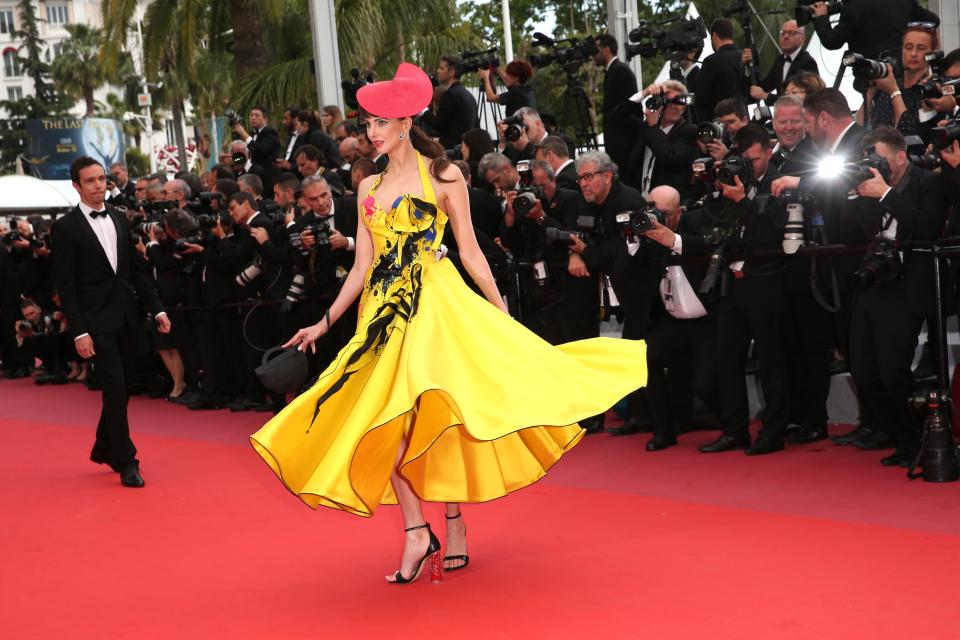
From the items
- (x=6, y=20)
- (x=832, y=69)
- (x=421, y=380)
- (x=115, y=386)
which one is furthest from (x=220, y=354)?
(x=6, y=20)

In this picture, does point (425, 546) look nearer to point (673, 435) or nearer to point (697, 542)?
point (697, 542)

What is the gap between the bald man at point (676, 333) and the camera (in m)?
7.77

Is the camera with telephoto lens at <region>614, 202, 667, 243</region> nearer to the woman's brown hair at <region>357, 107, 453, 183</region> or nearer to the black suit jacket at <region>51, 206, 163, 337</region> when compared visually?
the woman's brown hair at <region>357, 107, 453, 183</region>

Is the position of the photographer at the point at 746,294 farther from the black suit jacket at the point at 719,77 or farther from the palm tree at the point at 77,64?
the palm tree at the point at 77,64

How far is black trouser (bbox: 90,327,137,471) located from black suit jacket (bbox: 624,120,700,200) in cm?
372

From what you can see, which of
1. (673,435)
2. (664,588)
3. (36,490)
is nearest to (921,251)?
(673,435)

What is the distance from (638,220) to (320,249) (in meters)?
3.06

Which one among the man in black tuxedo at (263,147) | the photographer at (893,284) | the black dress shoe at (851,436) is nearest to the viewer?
the photographer at (893,284)

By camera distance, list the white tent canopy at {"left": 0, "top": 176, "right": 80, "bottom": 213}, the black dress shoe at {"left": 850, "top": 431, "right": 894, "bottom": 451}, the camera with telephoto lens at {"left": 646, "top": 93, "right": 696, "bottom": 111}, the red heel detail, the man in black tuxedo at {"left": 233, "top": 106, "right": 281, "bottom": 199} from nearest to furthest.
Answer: the red heel detail < the black dress shoe at {"left": 850, "top": 431, "right": 894, "bottom": 451} < the camera with telephoto lens at {"left": 646, "top": 93, "right": 696, "bottom": 111} < the man in black tuxedo at {"left": 233, "top": 106, "right": 281, "bottom": 199} < the white tent canopy at {"left": 0, "top": 176, "right": 80, "bottom": 213}

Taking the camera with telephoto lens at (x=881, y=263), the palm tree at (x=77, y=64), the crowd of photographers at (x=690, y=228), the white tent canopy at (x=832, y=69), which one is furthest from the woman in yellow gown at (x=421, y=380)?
the palm tree at (x=77, y=64)

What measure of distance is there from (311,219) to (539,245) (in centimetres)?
194

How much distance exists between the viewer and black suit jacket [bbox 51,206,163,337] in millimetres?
7602

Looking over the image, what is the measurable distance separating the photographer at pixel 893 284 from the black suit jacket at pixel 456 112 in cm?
490

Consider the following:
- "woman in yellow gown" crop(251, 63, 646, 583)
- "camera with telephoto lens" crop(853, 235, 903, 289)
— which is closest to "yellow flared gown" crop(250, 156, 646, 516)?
"woman in yellow gown" crop(251, 63, 646, 583)
